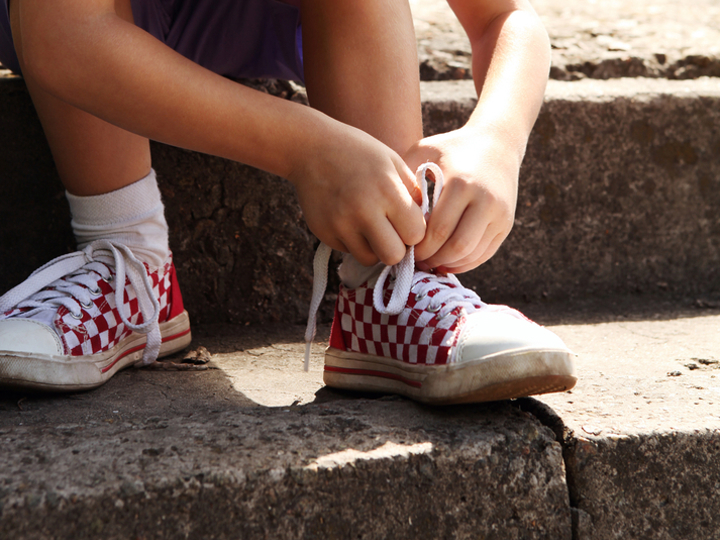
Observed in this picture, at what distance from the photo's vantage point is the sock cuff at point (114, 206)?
2.75 ft

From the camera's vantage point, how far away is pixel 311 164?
0.62 meters

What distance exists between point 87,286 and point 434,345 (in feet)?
1.53

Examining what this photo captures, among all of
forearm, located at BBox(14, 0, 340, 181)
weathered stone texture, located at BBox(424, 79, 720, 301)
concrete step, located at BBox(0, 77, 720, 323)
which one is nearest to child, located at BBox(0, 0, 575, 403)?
forearm, located at BBox(14, 0, 340, 181)

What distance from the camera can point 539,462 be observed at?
573 mm

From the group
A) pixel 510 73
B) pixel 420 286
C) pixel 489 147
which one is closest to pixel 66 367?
pixel 420 286

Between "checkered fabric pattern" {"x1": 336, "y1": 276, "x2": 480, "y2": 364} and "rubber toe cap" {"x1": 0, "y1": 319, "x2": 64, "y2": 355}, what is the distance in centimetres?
34

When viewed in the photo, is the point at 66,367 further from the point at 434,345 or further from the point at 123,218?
the point at 434,345

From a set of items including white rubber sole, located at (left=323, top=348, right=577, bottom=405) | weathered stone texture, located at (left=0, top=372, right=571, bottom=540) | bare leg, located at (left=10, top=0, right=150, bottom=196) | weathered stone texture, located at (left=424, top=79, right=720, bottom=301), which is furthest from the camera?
weathered stone texture, located at (left=424, top=79, right=720, bottom=301)

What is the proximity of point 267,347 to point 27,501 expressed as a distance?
1.79 ft

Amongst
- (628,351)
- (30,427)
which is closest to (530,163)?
(628,351)

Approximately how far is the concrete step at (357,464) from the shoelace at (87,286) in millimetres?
95

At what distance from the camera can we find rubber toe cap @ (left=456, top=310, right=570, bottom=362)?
1.89 ft

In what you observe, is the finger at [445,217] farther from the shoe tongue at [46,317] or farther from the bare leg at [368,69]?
the shoe tongue at [46,317]

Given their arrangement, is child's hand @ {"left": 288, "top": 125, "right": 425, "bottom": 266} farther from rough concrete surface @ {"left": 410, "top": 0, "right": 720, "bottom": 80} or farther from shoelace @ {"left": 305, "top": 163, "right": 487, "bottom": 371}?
rough concrete surface @ {"left": 410, "top": 0, "right": 720, "bottom": 80}
